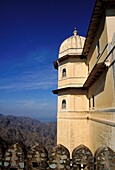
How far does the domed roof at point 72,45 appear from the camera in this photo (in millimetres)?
17969

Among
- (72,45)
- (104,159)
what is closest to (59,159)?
(104,159)

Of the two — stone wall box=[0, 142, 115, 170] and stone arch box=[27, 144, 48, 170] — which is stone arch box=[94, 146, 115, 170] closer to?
stone wall box=[0, 142, 115, 170]

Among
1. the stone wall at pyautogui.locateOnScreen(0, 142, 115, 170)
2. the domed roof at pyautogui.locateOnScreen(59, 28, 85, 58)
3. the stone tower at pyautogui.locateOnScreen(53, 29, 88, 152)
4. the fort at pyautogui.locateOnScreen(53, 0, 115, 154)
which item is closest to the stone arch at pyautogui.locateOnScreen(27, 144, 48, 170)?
the stone wall at pyautogui.locateOnScreen(0, 142, 115, 170)

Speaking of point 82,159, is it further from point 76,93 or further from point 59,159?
point 76,93

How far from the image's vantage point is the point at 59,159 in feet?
12.9

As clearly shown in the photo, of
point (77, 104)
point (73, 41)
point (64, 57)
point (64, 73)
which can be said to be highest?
point (73, 41)

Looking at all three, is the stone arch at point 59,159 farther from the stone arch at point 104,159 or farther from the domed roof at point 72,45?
the domed roof at point 72,45

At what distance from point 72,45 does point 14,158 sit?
1562cm

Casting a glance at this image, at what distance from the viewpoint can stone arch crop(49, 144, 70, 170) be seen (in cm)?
390

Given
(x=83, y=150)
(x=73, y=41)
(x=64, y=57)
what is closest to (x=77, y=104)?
(x=64, y=57)

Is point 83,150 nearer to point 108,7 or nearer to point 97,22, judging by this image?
point 108,7

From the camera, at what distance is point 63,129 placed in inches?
684

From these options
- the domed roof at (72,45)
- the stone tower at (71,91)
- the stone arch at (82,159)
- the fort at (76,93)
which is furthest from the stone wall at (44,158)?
the domed roof at (72,45)

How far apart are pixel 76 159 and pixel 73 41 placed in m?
16.1
